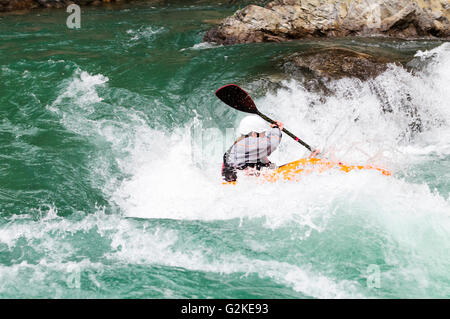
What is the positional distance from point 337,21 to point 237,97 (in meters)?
4.31

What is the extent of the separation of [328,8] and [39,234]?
285 inches

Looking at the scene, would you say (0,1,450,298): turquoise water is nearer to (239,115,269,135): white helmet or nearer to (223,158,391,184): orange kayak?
(223,158,391,184): orange kayak

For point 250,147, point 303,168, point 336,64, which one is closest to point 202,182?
point 250,147

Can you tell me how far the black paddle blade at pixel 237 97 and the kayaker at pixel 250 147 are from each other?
674 mm

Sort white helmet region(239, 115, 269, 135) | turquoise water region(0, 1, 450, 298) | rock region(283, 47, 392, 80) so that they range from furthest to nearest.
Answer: rock region(283, 47, 392, 80) → white helmet region(239, 115, 269, 135) → turquoise water region(0, 1, 450, 298)

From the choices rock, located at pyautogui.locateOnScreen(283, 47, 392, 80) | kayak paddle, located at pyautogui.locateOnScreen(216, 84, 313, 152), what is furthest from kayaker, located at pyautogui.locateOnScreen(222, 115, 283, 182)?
rock, located at pyautogui.locateOnScreen(283, 47, 392, 80)

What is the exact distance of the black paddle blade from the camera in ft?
19.4

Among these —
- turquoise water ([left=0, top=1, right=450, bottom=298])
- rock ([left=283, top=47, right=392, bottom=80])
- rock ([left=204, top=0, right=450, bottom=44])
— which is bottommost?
turquoise water ([left=0, top=1, right=450, bottom=298])

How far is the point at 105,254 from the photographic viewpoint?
4363mm

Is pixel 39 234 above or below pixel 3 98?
below

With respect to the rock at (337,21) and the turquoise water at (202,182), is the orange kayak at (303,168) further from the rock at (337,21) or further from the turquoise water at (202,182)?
the rock at (337,21)

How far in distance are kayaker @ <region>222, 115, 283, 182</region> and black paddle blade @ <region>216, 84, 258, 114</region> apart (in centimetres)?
67
